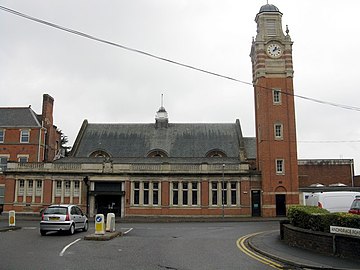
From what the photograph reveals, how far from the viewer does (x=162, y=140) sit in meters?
54.2

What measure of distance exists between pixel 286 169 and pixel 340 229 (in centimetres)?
3210

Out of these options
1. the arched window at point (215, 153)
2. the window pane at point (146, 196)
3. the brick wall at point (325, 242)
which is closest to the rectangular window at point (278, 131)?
the arched window at point (215, 153)

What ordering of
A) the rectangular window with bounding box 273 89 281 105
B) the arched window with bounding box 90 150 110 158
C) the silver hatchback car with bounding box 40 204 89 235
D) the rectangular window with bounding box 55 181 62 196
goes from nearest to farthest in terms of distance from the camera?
the silver hatchback car with bounding box 40 204 89 235, the rectangular window with bounding box 55 181 62 196, the rectangular window with bounding box 273 89 281 105, the arched window with bounding box 90 150 110 158

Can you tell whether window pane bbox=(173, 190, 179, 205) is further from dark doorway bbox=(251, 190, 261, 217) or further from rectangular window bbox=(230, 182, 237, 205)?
dark doorway bbox=(251, 190, 261, 217)

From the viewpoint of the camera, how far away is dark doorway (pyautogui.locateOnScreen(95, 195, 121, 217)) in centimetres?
4438

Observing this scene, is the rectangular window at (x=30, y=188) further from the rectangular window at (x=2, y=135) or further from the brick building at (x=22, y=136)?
the rectangular window at (x=2, y=135)

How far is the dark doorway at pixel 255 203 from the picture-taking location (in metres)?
44.2

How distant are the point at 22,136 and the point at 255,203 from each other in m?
28.6

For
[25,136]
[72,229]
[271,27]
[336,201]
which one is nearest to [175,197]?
[336,201]

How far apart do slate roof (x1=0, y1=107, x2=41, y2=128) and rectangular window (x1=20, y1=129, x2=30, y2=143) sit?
740mm

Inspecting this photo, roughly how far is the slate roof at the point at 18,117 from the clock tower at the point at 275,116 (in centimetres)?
2687

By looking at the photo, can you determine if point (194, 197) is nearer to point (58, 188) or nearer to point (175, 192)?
point (175, 192)

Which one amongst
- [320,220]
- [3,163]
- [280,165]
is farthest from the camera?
[3,163]

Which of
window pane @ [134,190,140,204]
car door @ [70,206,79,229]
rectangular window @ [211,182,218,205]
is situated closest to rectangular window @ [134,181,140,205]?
window pane @ [134,190,140,204]
